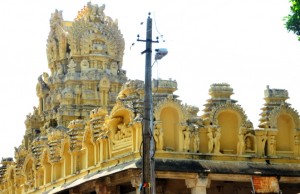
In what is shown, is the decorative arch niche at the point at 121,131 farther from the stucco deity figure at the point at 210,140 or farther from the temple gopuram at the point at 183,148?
the stucco deity figure at the point at 210,140

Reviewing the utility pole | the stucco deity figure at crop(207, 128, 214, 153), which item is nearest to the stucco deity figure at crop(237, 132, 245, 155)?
the stucco deity figure at crop(207, 128, 214, 153)

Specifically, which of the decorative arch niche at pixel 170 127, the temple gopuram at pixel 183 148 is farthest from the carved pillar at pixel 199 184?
the decorative arch niche at pixel 170 127

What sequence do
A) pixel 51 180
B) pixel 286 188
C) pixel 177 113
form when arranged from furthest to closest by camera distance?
1. pixel 51 180
2. pixel 286 188
3. pixel 177 113

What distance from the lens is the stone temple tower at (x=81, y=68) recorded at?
55406 millimetres

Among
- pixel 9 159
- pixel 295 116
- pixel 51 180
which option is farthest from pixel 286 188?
pixel 9 159

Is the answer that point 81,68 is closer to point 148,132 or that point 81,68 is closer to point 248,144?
point 248,144

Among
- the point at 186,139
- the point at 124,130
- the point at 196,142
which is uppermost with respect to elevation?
the point at 124,130

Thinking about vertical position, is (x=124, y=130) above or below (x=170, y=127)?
below

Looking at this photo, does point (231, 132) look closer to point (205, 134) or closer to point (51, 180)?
point (205, 134)

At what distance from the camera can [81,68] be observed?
5659 centimetres

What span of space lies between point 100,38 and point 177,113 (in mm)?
22426

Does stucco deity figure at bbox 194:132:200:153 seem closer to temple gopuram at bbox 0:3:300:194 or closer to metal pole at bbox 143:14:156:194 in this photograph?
temple gopuram at bbox 0:3:300:194

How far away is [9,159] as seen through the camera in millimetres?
58375

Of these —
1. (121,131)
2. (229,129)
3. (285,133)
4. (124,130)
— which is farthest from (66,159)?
(285,133)
